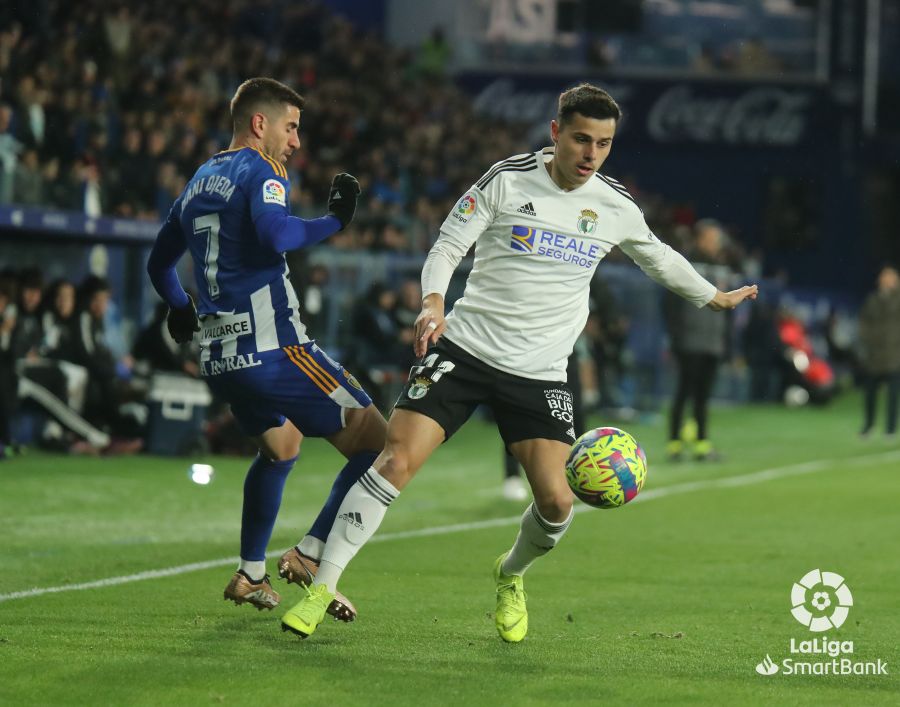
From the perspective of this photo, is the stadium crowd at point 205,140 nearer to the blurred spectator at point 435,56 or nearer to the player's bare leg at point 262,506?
the blurred spectator at point 435,56

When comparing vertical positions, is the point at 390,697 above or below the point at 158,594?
above

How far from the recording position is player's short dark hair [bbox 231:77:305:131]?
6789 mm

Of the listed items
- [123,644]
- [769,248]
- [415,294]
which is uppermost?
[123,644]

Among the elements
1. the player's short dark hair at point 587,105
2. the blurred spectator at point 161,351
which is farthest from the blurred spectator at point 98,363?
the player's short dark hair at point 587,105

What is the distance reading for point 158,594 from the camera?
25.2ft

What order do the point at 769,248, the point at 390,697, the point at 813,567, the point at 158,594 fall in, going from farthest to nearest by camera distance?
1. the point at 769,248
2. the point at 813,567
3. the point at 158,594
4. the point at 390,697

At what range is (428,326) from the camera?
619 cm

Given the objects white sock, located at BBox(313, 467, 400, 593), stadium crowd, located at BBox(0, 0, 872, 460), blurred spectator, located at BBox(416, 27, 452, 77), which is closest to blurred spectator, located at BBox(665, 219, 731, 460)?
stadium crowd, located at BBox(0, 0, 872, 460)

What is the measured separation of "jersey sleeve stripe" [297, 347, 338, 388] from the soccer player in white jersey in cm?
38

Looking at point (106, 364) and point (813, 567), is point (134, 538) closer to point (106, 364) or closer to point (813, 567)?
point (813, 567)

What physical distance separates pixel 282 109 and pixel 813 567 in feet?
14.0

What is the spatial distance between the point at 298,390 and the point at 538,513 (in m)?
1.12

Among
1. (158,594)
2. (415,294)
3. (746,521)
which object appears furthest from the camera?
(415,294)

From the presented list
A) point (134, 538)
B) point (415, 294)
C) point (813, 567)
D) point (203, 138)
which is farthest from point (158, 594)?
point (203, 138)
